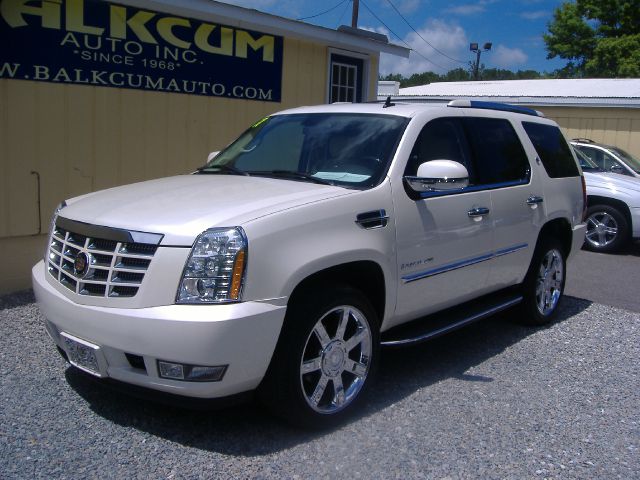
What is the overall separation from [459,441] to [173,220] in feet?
6.72

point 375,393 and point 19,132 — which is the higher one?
point 19,132

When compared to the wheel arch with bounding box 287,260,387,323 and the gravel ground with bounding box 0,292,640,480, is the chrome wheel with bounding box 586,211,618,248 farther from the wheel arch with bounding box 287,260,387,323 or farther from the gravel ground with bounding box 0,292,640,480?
the wheel arch with bounding box 287,260,387,323

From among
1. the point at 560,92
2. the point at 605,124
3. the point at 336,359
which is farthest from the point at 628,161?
the point at 336,359

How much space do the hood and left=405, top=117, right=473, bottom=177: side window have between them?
737mm

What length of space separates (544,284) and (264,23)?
14.7 ft

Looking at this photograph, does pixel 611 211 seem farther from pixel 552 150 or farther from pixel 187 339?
pixel 187 339

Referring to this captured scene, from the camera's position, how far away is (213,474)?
3363mm

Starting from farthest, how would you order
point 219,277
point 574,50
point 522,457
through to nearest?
1. point 574,50
2. point 522,457
3. point 219,277

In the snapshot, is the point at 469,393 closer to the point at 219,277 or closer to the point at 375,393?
the point at 375,393

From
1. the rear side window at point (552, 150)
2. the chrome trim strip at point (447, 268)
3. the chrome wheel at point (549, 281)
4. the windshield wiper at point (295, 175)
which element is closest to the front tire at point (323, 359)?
the chrome trim strip at point (447, 268)

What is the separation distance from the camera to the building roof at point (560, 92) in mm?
15547

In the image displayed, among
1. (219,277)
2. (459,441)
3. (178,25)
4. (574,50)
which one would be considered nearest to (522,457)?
(459,441)

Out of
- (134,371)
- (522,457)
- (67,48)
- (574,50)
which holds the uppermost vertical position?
(574,50)

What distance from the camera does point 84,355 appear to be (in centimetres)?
360
